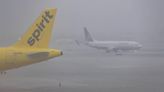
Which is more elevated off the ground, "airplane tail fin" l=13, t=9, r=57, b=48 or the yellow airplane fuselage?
"airplane tail fin" l=13, t=9, r=57, b=48

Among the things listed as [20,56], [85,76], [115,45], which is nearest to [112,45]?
[115,45]

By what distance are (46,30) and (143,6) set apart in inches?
203

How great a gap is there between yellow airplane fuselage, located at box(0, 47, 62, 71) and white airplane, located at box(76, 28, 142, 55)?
16.3ft

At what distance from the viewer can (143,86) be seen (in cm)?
735

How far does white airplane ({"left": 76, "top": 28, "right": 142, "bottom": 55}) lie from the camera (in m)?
13.5

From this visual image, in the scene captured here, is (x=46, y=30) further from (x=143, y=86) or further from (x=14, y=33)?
(x=14, y=33)

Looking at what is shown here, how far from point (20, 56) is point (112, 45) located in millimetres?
7908

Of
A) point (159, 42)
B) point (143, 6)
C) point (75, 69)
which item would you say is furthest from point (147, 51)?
point (75, 69)

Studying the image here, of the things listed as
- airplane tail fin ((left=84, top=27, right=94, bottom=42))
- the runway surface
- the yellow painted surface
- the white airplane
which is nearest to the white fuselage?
the white airplane

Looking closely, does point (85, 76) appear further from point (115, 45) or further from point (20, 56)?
point (115, 45)

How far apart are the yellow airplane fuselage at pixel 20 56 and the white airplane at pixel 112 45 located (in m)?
4.96

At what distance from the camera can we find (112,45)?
1481 cm

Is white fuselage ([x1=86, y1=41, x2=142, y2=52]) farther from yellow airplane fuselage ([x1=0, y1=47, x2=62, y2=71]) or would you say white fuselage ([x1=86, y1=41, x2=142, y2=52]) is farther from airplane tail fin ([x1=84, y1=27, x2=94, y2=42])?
yellow airplane fuselage ([x1=0, y1=47, x2=62, y2=71])

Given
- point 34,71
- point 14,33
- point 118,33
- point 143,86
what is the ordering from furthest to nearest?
point 118,33, point 14,33, point 34,71, point 143,86
